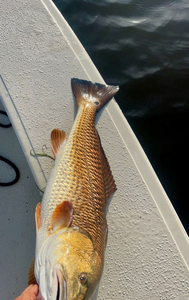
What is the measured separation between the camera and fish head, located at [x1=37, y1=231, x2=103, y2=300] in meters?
1.24

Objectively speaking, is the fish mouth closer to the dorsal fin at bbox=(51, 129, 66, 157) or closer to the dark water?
the dorsal fin at bbox=(51, 129, 66, 157)

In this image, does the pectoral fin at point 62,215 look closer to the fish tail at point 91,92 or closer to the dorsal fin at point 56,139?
the dorsal fin at point 56,139

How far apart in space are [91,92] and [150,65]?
203 cm

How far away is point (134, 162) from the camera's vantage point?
78.8 inches

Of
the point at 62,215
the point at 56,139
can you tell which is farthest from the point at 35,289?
the point at 56,139

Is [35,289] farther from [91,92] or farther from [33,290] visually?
[91,92]

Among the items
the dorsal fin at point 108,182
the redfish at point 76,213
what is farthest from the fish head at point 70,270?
the dorsal fin at point 108,182

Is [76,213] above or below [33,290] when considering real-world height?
above

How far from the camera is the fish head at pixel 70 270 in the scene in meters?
1.24

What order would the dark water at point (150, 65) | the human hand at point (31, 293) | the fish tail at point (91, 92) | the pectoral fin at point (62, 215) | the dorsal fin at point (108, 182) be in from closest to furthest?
1. the human hand at point (31, 293)
2. the pectoral fin at point (62, 215)
3. the dorsal fin at point (108, 182)
4. the fish tail at point (91, 92)
5. the dark water at point (150, 65)

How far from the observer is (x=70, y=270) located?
1269 millimetres

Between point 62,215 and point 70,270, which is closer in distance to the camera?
point 70,270

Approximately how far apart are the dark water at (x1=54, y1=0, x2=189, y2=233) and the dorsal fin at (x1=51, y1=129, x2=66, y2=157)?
1.62 meters

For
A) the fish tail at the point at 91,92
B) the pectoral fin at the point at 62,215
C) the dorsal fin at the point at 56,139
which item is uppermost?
the fish tail at the point at 91,92
